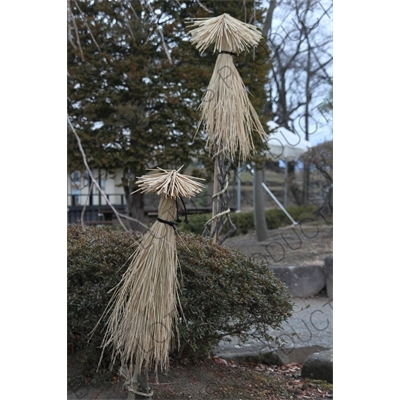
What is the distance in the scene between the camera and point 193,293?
206 cm

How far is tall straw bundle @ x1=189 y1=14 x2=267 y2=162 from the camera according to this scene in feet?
7.37

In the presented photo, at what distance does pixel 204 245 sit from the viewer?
2.23m

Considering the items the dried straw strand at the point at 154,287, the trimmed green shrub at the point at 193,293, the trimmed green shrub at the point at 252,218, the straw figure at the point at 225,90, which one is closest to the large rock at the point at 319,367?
the trimmed green shrub at the point at 193,293

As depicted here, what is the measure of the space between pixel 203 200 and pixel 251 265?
14.6 feet

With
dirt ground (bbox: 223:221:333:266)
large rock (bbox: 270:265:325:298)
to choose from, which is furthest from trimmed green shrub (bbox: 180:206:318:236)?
large rock (bbox: 270:265:325:298)

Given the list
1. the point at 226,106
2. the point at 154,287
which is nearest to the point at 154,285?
the point at 154,287

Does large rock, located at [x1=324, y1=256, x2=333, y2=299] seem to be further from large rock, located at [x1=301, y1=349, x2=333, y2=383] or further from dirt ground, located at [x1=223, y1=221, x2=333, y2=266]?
large rock, located at [x1=301, y1=349, x2=333, y2=383]

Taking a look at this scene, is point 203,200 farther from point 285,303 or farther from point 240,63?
point 285,303

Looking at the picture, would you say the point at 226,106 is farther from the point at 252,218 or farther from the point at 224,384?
the point at 252,218

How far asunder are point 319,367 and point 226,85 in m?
1.45

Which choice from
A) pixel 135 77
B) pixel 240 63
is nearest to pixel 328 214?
pixel 240 63

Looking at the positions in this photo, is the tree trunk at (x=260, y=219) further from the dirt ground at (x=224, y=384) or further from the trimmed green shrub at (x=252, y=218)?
the dirt ground at (x=224, y=384)

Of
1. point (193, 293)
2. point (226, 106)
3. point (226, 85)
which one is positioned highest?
point (226, 85)

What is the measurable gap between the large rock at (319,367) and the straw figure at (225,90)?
2.56 feet
